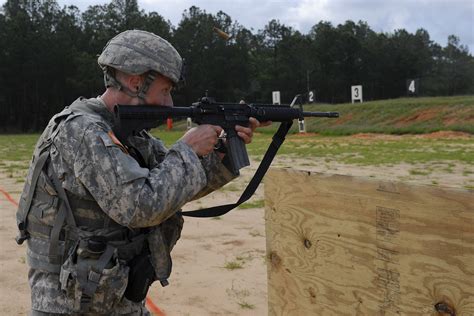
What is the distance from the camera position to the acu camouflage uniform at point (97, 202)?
1845 mm

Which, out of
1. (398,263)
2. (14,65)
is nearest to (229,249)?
(398,263)

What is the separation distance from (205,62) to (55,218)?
53.6 meters

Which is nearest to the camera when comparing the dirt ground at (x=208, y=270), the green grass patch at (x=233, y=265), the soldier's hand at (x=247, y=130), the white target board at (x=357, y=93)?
the soldier's hand at (x=247, y=130)

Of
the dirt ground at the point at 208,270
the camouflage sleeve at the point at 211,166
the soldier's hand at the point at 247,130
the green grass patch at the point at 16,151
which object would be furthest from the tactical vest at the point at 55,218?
the green grass patch at the point at 16,151

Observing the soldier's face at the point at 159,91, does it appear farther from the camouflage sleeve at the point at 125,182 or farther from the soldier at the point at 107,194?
the camouflage sleeve at the point at 125,182

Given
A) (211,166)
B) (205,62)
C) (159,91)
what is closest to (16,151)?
(211,166)

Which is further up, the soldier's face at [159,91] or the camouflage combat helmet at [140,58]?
the camouflage combat helmet at [140,58]

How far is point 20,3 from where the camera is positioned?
54.0 metres

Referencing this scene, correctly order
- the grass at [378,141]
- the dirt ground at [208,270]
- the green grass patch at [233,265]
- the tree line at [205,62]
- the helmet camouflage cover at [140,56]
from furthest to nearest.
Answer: the tree line at [205,62] → the grass at [378,141] → the green grass patch at [233,265] → the dirt ground at [208,270] → the helmet camouflage cover at [140,56]

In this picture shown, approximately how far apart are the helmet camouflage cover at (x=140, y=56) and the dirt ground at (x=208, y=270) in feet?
3.83

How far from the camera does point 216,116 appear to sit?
2.30 meters

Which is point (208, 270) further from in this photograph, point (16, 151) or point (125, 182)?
point (16, 151)

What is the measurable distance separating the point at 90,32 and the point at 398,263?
5736cm

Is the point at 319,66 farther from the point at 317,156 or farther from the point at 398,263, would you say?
the point at 398,263
